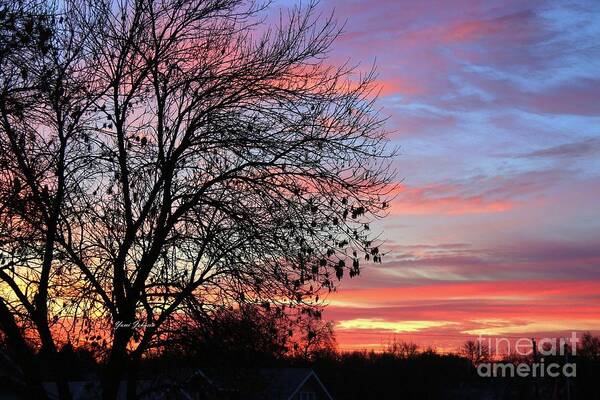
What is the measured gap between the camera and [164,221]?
15328 millimetres

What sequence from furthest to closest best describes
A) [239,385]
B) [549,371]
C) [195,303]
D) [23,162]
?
1. [549,371]
2. [239,385]
3. [195,303]
4. [23,162]

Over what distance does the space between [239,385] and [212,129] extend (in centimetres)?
516

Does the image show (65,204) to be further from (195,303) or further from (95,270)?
(195,303)

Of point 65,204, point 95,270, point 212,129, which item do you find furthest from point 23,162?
point 212,129

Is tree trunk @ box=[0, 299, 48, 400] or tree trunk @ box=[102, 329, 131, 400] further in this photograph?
tree trunk @ box=[102, 329, 131, 400]

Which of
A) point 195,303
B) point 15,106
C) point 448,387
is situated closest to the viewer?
point 15,106

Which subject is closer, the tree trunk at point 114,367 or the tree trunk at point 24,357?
the tree trunk at point 24,357

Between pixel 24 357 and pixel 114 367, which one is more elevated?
pixel 24 357

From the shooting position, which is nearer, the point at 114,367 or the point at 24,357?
the point at 24,357

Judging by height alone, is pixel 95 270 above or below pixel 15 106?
below

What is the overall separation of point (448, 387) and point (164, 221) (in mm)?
70332

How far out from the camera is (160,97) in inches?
616

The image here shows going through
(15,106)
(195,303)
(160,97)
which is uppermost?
(160,97)

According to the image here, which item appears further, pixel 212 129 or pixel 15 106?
pixel 212 129
